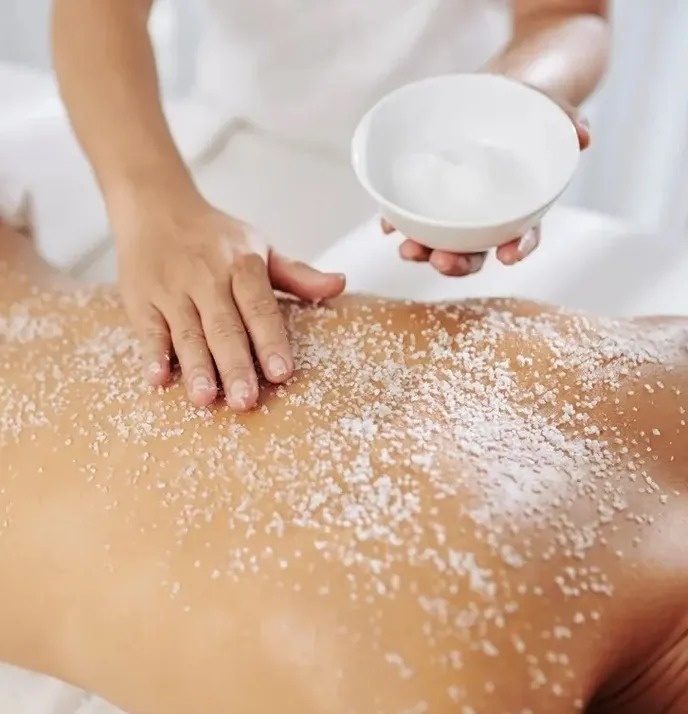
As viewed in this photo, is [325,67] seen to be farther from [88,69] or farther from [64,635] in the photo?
[64,635]

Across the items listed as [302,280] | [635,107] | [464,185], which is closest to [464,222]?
[464,185]

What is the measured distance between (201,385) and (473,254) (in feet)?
1.00

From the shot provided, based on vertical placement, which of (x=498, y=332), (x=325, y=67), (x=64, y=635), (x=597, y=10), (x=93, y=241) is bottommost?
(x=93, y=241)

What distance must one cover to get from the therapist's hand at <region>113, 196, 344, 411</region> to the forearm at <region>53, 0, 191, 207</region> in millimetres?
59

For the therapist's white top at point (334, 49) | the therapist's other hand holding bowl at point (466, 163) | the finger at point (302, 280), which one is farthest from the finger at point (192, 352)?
the therapist's white top at point (334, 49)

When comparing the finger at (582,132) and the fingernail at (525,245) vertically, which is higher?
the finger at (582,132)

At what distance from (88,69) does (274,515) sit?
67cm

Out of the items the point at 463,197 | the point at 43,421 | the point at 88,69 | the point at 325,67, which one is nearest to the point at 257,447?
the point at 43,421

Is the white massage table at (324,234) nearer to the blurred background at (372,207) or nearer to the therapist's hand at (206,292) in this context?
the blurred background at (372,207)

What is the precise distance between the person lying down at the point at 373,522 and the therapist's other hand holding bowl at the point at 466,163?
8 cm

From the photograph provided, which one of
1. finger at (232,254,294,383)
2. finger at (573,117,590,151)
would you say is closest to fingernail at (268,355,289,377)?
finger at (232,254,294,383)

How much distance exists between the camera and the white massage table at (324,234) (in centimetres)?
129

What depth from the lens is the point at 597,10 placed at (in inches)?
52.8

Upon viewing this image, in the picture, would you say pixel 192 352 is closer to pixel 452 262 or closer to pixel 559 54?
pixel 452 262
